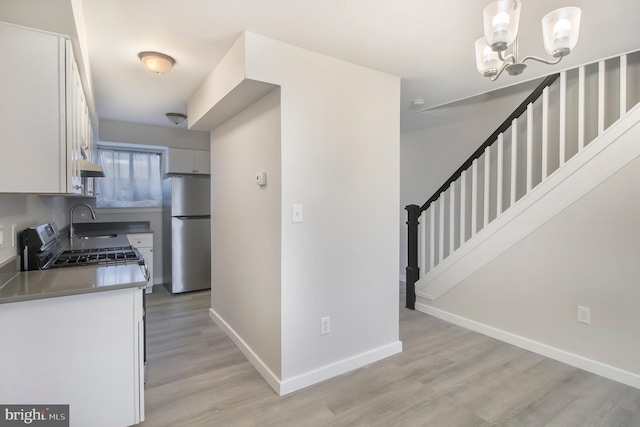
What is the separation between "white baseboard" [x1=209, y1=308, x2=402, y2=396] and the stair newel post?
1133 mm

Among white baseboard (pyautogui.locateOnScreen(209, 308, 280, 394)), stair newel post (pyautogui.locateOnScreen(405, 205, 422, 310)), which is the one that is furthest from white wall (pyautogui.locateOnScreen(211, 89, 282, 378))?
stair newel post (pyautogui.locateOnScreen(405, 205, 422, 310))

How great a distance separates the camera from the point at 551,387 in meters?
2.25

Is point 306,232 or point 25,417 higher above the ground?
point 306,232

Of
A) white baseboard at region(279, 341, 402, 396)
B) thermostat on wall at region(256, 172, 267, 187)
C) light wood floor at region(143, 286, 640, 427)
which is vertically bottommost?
light wood floor at region(143, 286, 640, 427)

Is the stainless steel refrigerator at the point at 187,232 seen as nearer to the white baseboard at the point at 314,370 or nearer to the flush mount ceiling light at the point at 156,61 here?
the white baseboard at the point at 314,370

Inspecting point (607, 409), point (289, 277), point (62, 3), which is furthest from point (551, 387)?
point (62, 3)

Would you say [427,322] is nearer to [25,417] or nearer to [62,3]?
[25,417]

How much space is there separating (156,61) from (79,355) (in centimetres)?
190

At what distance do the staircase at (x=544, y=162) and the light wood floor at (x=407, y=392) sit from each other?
0.89 metres

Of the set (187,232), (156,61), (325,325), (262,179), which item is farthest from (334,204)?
(187,232)

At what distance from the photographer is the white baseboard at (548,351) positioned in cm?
231

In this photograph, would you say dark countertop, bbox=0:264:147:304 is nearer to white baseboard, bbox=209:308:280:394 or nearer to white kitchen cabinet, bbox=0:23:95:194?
white kitchen cabinet, bbox=0:23:95:194

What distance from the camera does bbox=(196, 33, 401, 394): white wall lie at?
2.19 meters

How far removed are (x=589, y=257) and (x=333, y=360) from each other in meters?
2.11
